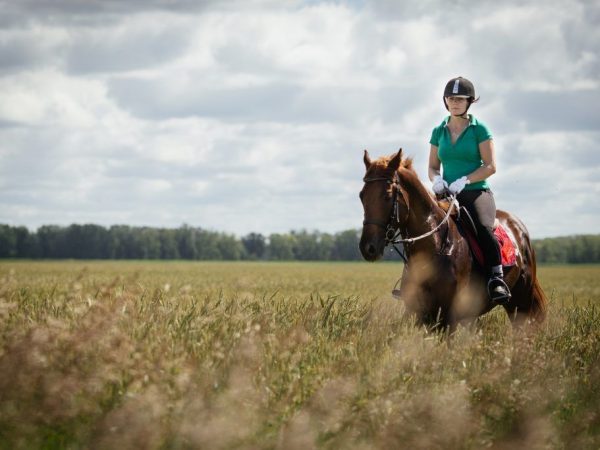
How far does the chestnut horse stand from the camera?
26.6 feet

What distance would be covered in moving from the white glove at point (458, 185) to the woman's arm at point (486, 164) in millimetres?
112

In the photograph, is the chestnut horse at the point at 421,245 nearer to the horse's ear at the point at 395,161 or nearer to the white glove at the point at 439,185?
the horse's ear at the point at 395,161

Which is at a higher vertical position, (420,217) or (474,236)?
(420,217)

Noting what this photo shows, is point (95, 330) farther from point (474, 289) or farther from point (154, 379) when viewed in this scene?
point (474, 289)

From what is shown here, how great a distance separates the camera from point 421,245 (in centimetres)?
874

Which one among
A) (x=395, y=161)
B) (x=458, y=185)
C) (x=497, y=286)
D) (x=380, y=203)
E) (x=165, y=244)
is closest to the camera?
(x=380, y=203)

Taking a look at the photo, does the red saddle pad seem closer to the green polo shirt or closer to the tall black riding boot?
the tall black riding boot

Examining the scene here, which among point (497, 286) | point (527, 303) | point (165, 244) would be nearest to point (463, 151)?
point (497, 286)

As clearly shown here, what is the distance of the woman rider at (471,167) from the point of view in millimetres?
9164

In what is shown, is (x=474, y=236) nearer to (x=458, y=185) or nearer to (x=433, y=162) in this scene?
(x=458, y=185)

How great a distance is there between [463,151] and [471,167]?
246mm

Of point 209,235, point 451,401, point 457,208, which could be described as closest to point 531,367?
point 451,401

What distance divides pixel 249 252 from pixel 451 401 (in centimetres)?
17510

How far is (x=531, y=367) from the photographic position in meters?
7.31
